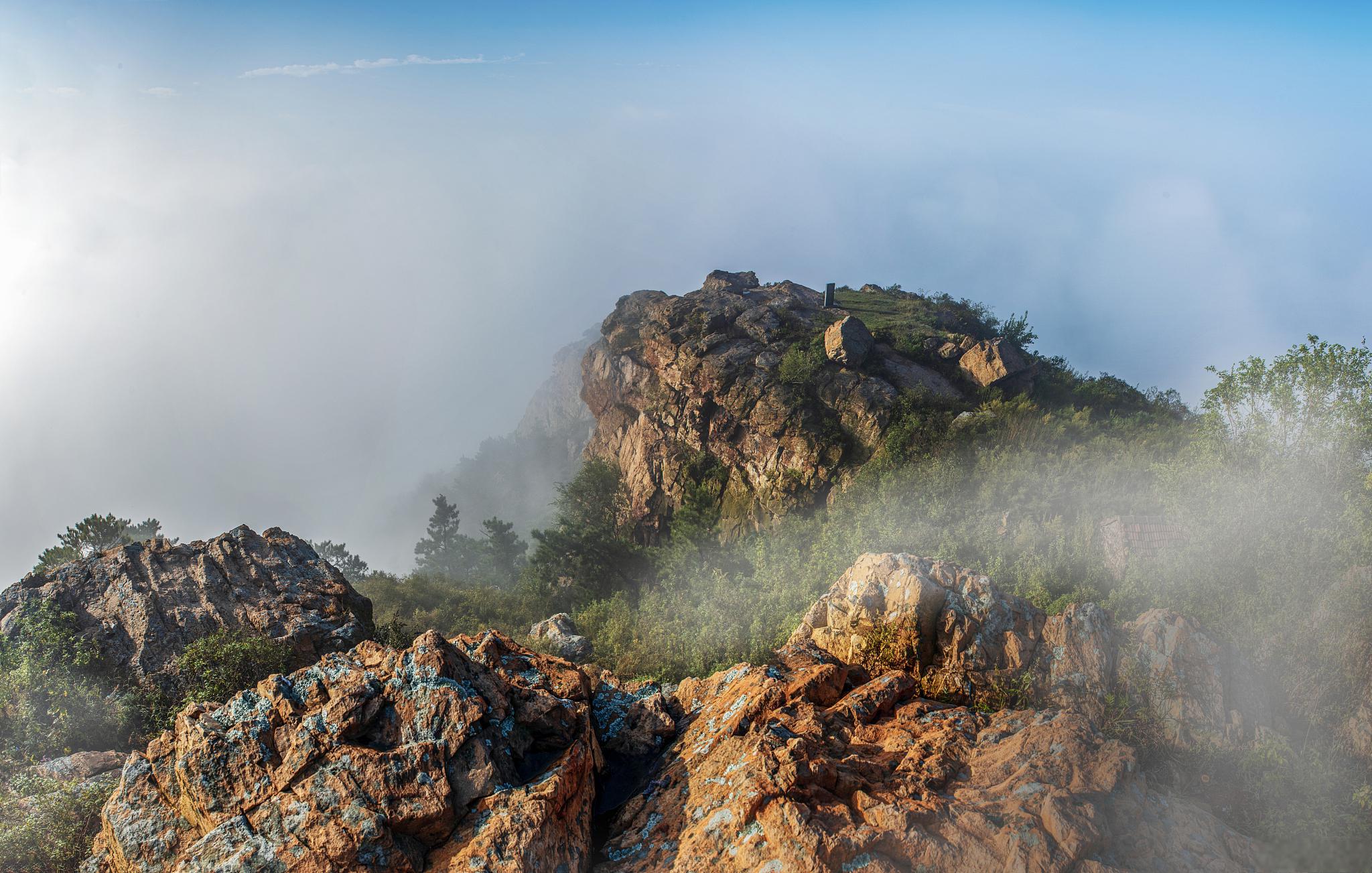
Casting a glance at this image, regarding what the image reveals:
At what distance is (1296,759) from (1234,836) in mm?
2559

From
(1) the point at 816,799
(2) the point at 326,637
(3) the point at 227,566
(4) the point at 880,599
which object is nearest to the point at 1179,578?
(4) the point at 880,599

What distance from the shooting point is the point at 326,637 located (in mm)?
15008

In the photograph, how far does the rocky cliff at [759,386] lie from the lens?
28.6 m

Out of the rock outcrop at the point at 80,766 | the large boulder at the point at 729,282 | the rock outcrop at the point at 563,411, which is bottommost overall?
the rock outcrop at the point at 80,766

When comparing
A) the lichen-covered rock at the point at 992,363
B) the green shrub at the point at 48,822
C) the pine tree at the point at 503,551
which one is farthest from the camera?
the pine tree at the point at 503,551

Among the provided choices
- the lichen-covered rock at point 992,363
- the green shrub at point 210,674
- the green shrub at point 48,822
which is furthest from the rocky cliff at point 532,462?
the green shrub at point 48,822

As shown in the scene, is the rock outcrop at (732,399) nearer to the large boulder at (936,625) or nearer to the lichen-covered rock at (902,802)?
the large boulder at (936,625)

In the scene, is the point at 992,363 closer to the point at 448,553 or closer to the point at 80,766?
the point at 80,766

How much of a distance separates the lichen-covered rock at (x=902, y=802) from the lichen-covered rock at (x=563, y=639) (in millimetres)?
10095

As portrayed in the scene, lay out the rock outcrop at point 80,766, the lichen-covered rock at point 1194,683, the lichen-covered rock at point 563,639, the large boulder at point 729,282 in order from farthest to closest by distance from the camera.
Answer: the large boulder at point 729,282
the lichen-covered rock at point 563,639
the rock outcrop at point 80,766
the lichen-covered rock at point 1194,683

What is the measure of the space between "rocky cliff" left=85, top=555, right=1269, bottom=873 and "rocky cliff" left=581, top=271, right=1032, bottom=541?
18.3 metres

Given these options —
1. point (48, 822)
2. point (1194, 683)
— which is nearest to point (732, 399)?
point (1194, 683)

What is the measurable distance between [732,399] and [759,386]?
1588 millimetres

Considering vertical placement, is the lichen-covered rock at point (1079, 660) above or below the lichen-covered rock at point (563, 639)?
below
